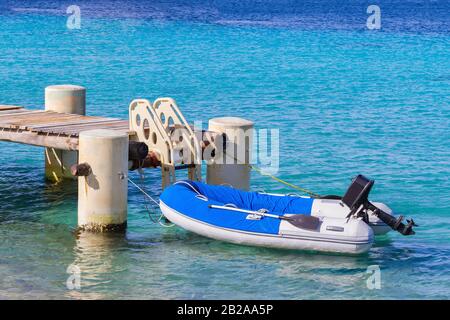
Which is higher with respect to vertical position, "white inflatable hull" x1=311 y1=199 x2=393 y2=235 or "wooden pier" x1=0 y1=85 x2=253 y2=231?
"wooden pier" x1=0 y1=85 x2=253 y2=231

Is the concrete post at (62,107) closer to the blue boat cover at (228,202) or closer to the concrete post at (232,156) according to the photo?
the concrete post at (232,156)

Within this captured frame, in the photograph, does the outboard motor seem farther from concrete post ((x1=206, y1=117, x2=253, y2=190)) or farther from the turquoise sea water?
concrete post ((x1=206, y1=117, x2=253, y2=190))

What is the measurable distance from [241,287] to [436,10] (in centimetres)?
5606

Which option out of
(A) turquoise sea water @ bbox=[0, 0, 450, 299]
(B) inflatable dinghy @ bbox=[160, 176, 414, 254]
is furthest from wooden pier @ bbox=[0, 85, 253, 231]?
(B) inflatable dinghy @ bbox=[160, 176, 414, 254]

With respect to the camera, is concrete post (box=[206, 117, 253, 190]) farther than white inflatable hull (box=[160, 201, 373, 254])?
Yes

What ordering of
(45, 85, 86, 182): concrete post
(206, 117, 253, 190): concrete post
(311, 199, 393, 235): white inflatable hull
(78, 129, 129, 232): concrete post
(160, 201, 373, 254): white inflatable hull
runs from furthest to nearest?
(45, 85, 86, 182): concrete post
(206, 117, 253, 190): concrete post
(311, 199, 393, 235): white inflatable hull
(78, 129, 129, 232): concrete post
(160, 201, 373, 254): white inflatable hull

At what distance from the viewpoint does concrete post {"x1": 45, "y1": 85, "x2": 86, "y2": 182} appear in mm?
20281

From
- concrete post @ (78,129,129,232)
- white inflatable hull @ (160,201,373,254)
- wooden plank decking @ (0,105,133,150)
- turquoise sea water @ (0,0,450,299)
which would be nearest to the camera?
turquoise sea water @ (0,0,450,299)

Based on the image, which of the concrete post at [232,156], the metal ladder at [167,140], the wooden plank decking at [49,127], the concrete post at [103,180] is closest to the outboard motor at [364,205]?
the concrete post at [232,156]

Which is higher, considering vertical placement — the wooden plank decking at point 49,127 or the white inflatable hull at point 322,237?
the wooden plank decking at point 49,127

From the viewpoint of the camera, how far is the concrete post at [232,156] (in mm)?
17922

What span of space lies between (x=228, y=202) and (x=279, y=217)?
1.24m

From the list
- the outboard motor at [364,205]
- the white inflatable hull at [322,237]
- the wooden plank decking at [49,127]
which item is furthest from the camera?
the wooden plank decking at [49,127]

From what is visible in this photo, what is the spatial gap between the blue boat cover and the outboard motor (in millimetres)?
804
